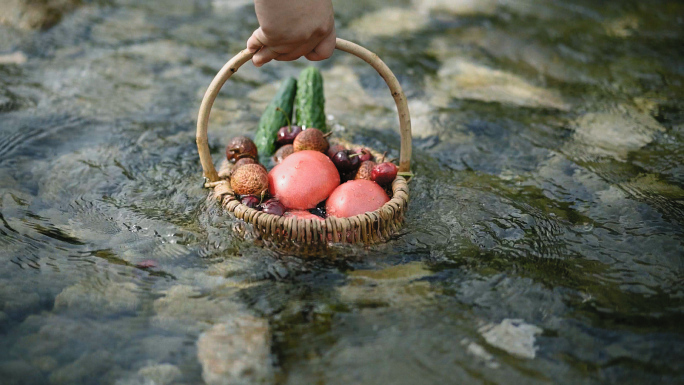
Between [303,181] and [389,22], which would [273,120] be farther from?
[389,22]

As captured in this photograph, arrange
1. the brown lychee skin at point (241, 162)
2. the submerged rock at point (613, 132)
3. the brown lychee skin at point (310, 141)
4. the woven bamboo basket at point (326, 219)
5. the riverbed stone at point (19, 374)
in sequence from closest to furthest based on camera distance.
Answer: the riverbed stone at point (19, 374) < the woven bamboo basket at point (326, 219) < the brown lychee skin at point (241, 162) < the brown lychee skin at point (310, 141) < the submerged rock at point (613, 132)

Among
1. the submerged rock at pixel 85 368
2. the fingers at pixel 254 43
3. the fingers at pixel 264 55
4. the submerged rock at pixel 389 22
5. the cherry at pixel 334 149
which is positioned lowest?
the submerged rock at pixel 85 368

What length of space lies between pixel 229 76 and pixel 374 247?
4.42ft

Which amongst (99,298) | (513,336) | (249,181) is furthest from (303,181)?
(513,336)

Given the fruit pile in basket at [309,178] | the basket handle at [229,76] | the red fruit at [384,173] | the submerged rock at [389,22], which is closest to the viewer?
the basket handle at [229,76]

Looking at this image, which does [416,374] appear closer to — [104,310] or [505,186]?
[104,310]

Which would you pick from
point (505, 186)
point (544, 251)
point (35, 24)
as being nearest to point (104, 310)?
point (544, 251)

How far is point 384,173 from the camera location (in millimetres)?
3703

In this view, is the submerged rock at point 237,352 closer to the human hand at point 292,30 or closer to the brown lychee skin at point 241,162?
the brown lychee skin at point 241,162

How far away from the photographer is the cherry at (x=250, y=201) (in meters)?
3.47

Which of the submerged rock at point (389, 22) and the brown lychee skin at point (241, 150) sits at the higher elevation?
the submerged rock at point (389, 22)

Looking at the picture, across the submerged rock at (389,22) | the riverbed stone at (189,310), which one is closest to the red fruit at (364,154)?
the riverbed stone at (189,310)

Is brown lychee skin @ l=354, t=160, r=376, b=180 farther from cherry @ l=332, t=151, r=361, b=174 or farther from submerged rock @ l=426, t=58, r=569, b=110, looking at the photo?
submerged rock @ l=426, t=58, r=569, b=110

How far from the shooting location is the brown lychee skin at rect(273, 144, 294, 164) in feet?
13.4
